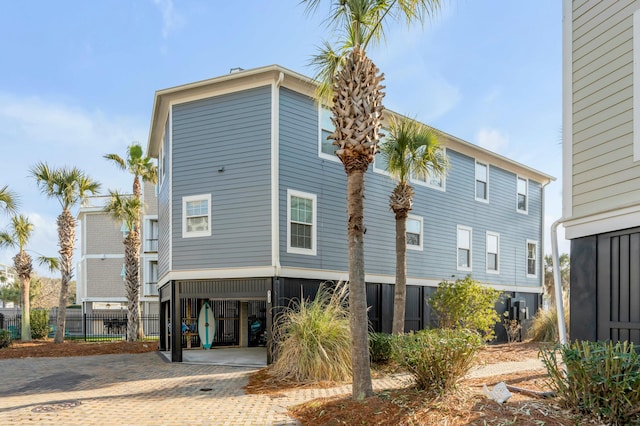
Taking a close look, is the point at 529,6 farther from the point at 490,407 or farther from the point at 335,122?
the point at 490,407

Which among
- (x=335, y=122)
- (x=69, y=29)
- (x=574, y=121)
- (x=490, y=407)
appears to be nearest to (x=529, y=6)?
(x=574, y=121)

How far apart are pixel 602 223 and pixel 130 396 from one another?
26.3 feet

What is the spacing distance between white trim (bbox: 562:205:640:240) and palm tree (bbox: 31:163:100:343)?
17.1 metres

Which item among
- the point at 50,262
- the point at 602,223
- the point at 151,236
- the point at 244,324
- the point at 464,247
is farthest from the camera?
the point at 151,236

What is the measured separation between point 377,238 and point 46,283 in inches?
1628

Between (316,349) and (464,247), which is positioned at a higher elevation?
(464,247)

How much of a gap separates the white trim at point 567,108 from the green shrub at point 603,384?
2.42 meters

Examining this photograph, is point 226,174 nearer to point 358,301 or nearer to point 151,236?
point 358,301

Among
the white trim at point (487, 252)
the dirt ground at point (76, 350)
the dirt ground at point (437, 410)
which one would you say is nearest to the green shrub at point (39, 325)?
the dirt ground at point (76, 350)

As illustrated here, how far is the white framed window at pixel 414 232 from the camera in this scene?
15.9m

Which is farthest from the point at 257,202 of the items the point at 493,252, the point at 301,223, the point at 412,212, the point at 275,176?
the point at 493,252

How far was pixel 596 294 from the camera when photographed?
260 inches

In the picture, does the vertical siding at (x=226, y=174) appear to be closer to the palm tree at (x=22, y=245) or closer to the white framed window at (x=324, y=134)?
the white framed window at (x=324, y=134)

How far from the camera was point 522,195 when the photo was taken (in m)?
20.7
